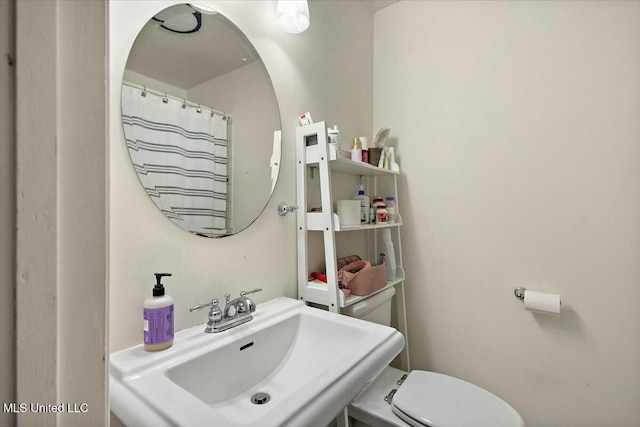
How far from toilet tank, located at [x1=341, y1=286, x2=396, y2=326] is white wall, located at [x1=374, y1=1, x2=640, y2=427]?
1.00 ft

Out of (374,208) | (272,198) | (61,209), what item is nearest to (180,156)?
(272,198)

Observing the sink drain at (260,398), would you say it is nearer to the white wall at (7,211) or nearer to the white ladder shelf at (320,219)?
the white ladder shelf at (320,219)

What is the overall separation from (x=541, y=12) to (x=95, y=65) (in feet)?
5.57

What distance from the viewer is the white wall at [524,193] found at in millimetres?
1102

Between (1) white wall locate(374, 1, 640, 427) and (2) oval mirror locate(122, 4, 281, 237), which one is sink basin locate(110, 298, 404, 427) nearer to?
(2) oval mirror locate(122, 4, 281, 237)

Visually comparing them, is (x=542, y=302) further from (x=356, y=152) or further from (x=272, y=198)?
(x=272, y=198)

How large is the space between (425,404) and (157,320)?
96 cm

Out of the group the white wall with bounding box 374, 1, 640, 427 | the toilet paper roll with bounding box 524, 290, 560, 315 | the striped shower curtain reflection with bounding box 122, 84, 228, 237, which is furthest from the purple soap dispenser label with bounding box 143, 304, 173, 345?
the toilet paper roll with bounding box 524, 290, 560, 315

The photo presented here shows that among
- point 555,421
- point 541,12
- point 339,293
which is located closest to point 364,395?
point 339,293

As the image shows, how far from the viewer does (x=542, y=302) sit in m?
1.18

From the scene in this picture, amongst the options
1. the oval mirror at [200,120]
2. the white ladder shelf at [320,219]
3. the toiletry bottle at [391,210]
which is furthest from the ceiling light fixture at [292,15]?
the toiletry bottle at [391,210]

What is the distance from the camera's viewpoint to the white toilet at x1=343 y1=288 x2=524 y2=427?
95 cm

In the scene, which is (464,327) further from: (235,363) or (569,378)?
(235,363)

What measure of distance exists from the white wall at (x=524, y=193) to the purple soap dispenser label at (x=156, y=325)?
4.15 feet
